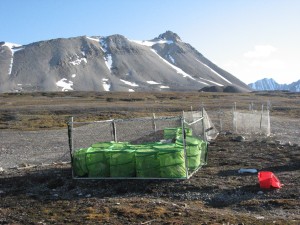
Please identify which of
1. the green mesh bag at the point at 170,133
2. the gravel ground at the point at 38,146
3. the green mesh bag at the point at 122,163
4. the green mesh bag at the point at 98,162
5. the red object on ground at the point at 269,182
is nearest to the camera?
the red object on ground at the point at 269,182

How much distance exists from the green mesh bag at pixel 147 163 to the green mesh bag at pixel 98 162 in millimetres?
1057

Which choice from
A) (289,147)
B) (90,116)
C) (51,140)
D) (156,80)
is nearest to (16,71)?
(156,80)

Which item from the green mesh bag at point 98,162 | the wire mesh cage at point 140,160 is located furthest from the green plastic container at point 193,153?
the green mesh bag at point 98,162

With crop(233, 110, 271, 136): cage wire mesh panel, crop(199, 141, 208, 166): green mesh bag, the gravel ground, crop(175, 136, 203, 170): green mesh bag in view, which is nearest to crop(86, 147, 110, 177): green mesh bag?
crop(175, 136, 203, 170): green mesh bag

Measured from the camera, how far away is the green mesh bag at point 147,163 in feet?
42.8

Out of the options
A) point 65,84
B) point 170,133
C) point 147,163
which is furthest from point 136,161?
point 65,84

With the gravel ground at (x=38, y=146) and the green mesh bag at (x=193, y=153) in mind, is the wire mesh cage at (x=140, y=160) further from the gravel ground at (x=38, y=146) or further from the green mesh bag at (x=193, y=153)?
the gravel ground at (x=38, y=146)

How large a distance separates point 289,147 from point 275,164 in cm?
438

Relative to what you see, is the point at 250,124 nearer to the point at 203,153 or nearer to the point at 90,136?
the point at 90,136

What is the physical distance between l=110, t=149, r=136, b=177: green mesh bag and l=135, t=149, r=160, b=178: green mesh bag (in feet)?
0.68

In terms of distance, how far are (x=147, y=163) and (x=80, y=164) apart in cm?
232

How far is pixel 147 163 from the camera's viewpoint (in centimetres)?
1314

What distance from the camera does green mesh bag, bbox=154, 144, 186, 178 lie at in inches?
510

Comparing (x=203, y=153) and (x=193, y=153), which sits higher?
(x=193, y=153)
